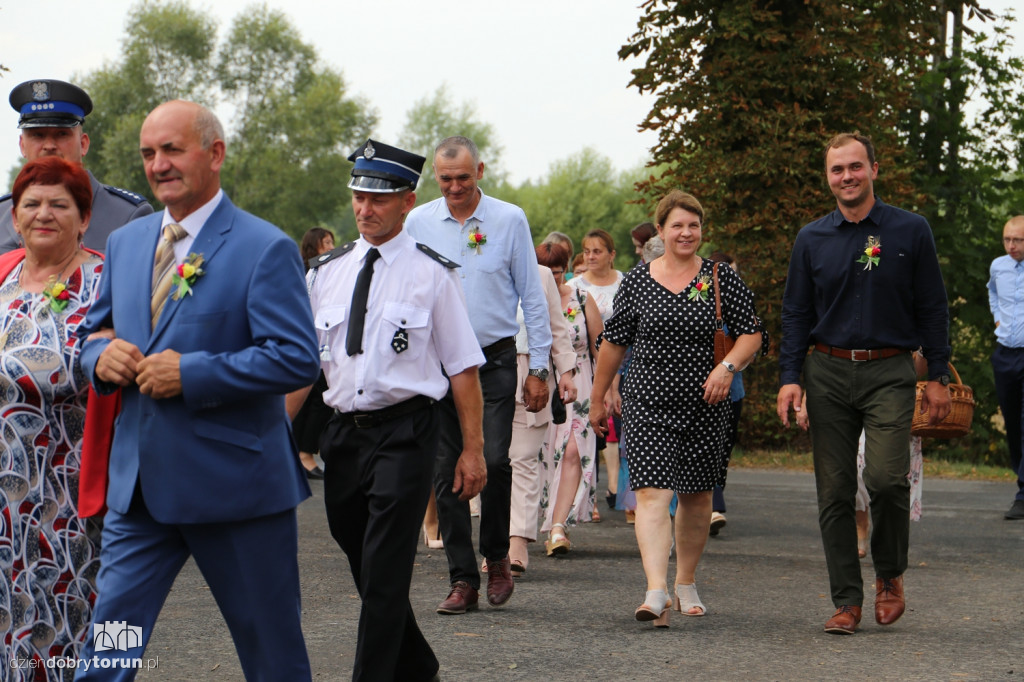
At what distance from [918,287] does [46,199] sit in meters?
4.54

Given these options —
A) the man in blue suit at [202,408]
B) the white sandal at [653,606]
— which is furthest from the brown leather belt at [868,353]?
the man in blue suit at [202,408]

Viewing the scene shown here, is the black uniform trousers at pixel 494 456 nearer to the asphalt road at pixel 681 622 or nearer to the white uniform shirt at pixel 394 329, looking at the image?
the asphalt road at pixel 681 622

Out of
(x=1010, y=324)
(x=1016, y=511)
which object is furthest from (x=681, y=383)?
(x=1010, y=324)

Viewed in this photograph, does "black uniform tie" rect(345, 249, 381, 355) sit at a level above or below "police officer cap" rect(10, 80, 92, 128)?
below

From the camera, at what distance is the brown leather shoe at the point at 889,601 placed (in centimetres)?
690

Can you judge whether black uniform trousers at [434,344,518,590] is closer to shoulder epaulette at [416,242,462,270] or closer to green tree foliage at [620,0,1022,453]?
shoulder epaulette at [416,242,462,270]

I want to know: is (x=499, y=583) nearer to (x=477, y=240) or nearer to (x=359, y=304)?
(x=477, y=240)

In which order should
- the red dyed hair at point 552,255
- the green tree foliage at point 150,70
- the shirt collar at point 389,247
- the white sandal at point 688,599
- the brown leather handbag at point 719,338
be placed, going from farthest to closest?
1. the green tree foliage at point 150,70
2. the red dyed hair at point 552,255
3. the white sandal at point 688,599
4. the brown leather handbag at point 719,338
5. the shirt collar at point 389,247

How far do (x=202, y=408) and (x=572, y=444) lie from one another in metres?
6.57

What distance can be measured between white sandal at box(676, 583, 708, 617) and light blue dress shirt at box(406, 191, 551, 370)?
1.50 m

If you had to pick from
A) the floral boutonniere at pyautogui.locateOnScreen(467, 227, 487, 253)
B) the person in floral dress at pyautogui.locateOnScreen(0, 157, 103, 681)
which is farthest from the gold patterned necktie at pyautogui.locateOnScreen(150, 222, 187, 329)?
the floral boutonniere at pyautogui.locateOnScreen(467, 227, 487, 253)

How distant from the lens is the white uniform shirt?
16.6 feet

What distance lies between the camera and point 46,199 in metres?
4.54

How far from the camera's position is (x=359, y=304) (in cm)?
516
